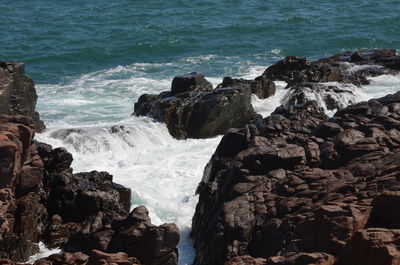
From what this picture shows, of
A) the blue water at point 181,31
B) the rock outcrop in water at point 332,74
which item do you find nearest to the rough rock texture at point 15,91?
the rock outcrop in water at point 332,74

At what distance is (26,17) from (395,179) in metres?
56.8

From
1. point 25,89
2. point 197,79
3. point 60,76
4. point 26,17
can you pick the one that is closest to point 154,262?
point 25,89

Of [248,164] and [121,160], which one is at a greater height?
[248,164]

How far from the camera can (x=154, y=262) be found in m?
20.2

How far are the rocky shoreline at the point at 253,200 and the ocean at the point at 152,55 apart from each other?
2.59m

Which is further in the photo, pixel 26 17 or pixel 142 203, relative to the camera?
pixel 26 17

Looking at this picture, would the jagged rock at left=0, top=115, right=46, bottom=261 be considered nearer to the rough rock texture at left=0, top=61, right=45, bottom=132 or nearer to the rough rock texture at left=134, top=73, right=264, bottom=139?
the rough rock texture at left=0, top=61, right=45, bottom=132

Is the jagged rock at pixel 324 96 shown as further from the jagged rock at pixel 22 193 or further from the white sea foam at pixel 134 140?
the jagged rock at pixel 22 193

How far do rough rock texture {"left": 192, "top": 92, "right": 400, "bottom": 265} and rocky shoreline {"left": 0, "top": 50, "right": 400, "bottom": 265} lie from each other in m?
0.04

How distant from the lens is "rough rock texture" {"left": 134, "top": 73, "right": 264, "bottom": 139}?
35781 mm

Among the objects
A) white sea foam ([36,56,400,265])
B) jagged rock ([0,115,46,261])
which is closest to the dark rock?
white sea foam ([36,56,400,265])

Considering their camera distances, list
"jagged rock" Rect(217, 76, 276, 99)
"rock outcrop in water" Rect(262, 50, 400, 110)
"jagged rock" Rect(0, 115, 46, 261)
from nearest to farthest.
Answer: "jagged rock" Rect(0, 115, 46, 261), "rock outcrop in water" Rect(262, 50, 400, 110), "jagged rock" Rect(217, 76, 276, 99)

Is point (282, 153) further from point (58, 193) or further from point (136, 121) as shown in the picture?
point (136, 121)

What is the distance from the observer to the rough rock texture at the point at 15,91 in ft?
107
